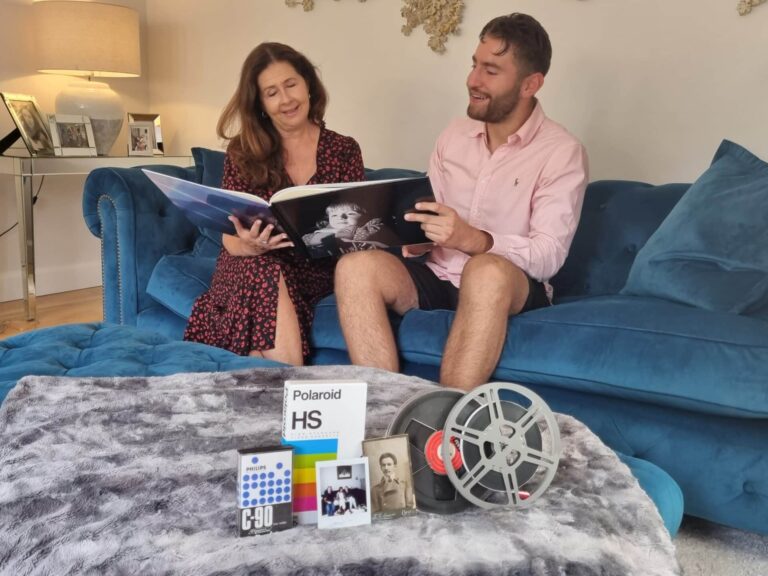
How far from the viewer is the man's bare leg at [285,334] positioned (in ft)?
6.77

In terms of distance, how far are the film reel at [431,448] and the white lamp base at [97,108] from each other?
3.08 m

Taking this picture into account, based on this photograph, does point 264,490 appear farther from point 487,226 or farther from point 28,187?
point 28,187

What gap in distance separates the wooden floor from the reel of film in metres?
2.64

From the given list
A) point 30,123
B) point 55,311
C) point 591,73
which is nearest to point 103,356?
point 591,73

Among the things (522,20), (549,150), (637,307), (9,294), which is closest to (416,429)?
(637,307)

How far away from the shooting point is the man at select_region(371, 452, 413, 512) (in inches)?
37.2

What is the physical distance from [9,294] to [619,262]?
2904 mm

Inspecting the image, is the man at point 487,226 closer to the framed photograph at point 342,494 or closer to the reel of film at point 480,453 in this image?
the reel of film at point 480,453

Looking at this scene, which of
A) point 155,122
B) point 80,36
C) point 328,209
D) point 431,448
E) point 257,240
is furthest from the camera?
point 155,122

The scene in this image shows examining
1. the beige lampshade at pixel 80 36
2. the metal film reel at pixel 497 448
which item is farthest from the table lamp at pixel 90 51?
the metal film reel at pixel 497 448

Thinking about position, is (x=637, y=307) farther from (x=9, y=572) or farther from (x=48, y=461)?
(x=9, y=572)

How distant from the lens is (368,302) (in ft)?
6.32

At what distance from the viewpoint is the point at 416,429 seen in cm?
106

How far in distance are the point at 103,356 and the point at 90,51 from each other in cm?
246
